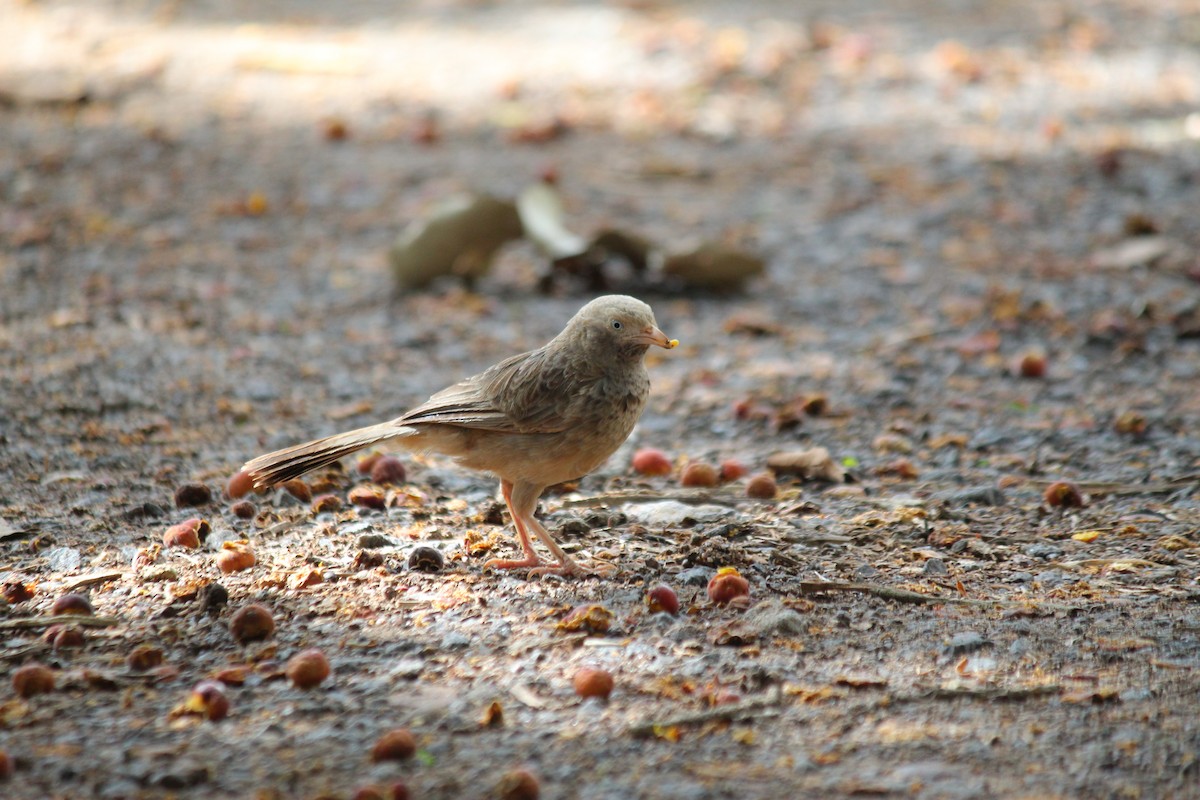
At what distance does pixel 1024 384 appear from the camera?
696 centimetres

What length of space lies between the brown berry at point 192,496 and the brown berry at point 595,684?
2.27 metres

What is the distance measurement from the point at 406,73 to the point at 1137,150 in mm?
6761

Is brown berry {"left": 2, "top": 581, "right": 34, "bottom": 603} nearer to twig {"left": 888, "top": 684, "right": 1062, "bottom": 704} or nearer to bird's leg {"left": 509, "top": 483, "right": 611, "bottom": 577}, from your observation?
bird's leg {"left": 509, "top": 483, "right": 611, "bottom": 577}

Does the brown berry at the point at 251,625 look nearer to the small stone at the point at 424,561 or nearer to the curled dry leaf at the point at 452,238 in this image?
the small stone at the point at 424,561

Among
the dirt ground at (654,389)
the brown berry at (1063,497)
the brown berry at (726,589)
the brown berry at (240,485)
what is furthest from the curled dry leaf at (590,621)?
the brown berry at (1063,497)

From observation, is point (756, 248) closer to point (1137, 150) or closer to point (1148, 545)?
point (1137, 150)

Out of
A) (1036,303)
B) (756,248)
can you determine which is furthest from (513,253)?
(1036,303)

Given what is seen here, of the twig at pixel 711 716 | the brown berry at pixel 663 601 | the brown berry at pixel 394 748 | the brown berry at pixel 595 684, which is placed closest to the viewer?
the brown berry at pixel 394 748

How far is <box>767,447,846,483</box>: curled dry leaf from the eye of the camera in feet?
18.8

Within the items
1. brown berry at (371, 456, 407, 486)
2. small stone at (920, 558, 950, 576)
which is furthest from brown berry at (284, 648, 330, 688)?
small stone at (920, 558, 950, 576)

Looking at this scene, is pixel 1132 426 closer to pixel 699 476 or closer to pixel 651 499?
pixel 699 476

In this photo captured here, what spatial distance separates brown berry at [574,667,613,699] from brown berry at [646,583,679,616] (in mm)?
591

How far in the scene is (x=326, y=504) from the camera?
5.24m

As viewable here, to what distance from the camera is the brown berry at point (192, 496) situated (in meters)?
5.29
